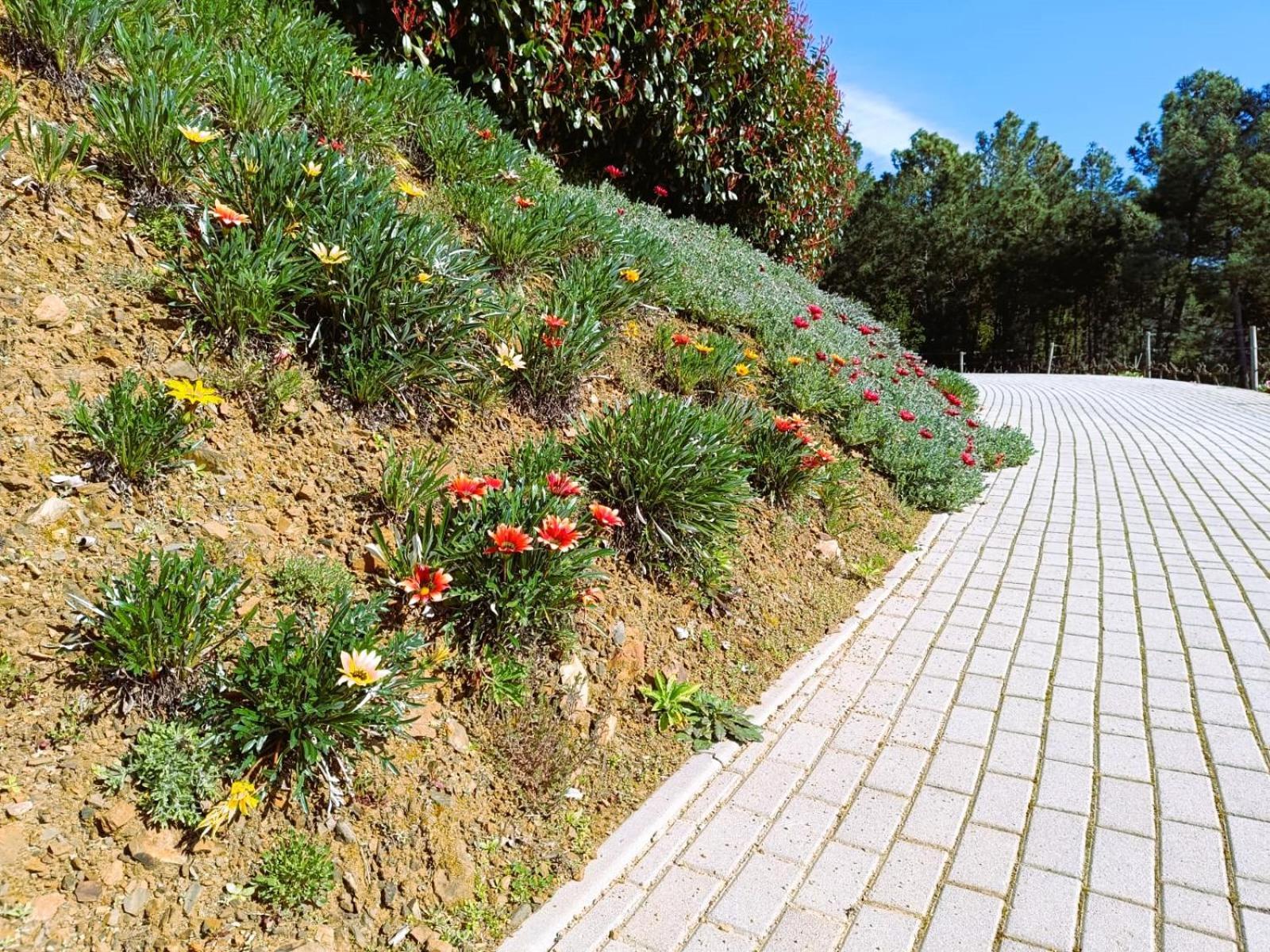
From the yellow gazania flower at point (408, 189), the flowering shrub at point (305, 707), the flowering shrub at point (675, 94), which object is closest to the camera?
the flowering shrub at point (305, 707)

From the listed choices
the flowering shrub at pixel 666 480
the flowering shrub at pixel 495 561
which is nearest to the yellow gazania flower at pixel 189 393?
the flowering shrub at pixel 495 561

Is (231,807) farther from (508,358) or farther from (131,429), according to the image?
(508,358)

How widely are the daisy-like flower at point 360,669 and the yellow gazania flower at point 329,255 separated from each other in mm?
1589

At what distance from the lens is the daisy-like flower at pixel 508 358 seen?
3308mm

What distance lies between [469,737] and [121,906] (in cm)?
97

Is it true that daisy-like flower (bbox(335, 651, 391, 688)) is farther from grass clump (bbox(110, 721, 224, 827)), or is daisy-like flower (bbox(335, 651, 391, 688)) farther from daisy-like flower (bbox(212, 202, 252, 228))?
daisy-like flower (bbox(212, 202, 252, 228))

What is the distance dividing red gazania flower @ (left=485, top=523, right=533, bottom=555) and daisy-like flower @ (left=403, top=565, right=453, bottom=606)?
0.20 m

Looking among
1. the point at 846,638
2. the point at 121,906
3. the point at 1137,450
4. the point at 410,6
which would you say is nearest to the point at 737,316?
the point at 846,638

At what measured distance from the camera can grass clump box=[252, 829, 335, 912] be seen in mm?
1736

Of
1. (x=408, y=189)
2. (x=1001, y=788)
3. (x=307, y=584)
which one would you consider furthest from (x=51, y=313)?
(x=1001, y=788)

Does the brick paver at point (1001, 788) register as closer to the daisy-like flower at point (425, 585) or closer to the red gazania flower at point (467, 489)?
the daisy-like flower at point (425, 585)

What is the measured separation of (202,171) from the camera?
10.3 feet

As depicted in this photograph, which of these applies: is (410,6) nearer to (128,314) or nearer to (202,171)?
(202,171)

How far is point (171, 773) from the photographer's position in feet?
5.78
